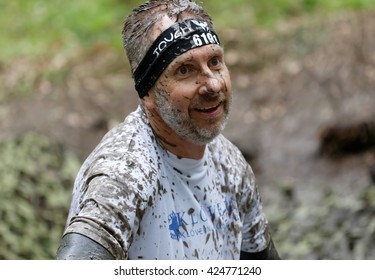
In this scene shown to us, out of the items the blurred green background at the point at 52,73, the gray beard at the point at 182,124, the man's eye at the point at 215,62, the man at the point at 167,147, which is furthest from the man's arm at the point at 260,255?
the blurred green background at the point at 52,73

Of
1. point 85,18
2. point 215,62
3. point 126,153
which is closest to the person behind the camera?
point 126,153

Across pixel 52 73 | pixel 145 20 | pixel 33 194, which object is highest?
pixel 52 73

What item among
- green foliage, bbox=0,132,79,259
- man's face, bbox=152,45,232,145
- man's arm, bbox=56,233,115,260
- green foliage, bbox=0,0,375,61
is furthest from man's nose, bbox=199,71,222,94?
green foliage, bbox=0,0,375,61

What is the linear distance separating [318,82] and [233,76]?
3.63 feet

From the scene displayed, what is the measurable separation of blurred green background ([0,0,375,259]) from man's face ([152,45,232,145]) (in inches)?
140

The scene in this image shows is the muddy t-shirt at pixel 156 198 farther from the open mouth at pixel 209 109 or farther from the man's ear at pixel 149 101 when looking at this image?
the open mouth at pixel 209 109

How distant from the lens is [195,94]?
3.18 metres

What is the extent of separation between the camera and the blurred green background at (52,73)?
7.07 metres

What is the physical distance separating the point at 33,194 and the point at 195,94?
15.2 feet

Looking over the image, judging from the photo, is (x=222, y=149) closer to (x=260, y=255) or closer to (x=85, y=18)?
(x=260, y=255)

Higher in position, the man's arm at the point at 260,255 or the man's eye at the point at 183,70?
the man's eye at the point at 183,70

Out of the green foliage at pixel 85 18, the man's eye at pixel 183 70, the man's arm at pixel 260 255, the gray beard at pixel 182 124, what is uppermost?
the green foliage at pixel 85 18

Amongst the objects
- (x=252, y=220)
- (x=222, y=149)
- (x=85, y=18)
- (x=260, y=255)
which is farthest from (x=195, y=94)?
(x=85, y=18)

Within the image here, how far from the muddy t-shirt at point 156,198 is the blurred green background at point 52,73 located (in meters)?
3.29
